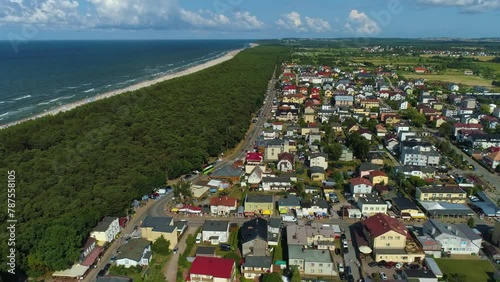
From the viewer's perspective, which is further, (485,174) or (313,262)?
(485,174)

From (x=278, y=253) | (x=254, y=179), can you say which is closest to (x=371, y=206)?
(x=278, y=253)

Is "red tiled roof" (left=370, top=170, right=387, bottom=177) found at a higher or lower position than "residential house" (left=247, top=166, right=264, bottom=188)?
higher

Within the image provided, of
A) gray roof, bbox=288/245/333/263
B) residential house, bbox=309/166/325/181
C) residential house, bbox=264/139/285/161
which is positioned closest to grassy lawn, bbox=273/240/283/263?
gray roof, bbox=288/245/333/263

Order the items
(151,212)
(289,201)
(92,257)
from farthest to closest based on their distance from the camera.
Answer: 1. (289,201)
2. (151,212)
3. (92,257)

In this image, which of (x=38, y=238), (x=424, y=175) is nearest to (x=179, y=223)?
(x=38, y=238)

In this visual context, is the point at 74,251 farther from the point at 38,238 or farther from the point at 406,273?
the point at 406,273

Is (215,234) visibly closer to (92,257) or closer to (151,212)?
(151,212)

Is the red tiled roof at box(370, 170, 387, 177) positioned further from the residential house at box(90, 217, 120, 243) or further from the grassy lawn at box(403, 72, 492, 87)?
the grassy lawn at box(403, 72, 492, 87)

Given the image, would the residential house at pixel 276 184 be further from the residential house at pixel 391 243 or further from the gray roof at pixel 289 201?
the residential house at pixel 391 243
